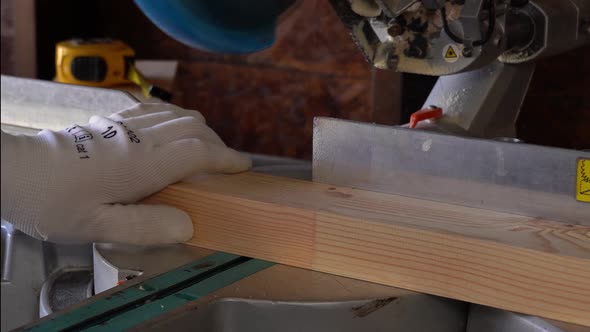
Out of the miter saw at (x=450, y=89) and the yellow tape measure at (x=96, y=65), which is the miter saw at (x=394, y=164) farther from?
the yellow tape measure at (x=96, y=65)

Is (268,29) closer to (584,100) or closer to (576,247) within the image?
(576,247)

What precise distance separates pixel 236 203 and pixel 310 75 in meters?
1.69

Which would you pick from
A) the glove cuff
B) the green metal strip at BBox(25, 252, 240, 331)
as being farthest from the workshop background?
the glove cuff

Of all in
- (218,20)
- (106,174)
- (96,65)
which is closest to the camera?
(106,174)

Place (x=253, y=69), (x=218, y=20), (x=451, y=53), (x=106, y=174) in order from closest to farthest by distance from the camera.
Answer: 1. (x=106, y=174)
2. (x=218, y=20)
3. (x=451, y=53)
4. (x=253, y=69)

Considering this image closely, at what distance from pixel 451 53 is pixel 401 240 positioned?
0.43 meters

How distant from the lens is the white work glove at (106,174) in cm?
111

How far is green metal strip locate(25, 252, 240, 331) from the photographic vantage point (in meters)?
0.97

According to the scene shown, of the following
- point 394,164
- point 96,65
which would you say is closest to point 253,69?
point 96,65

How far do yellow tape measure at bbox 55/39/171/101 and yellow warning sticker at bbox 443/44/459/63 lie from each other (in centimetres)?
114

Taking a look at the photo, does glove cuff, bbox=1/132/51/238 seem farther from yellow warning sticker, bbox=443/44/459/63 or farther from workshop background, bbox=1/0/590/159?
workshop background, bbox=1/0/590/159

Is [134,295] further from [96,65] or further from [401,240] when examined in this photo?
[96,65]

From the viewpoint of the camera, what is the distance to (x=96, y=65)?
7.77 feet

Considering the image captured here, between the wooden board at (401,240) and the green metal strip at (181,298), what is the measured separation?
1.6 inches
